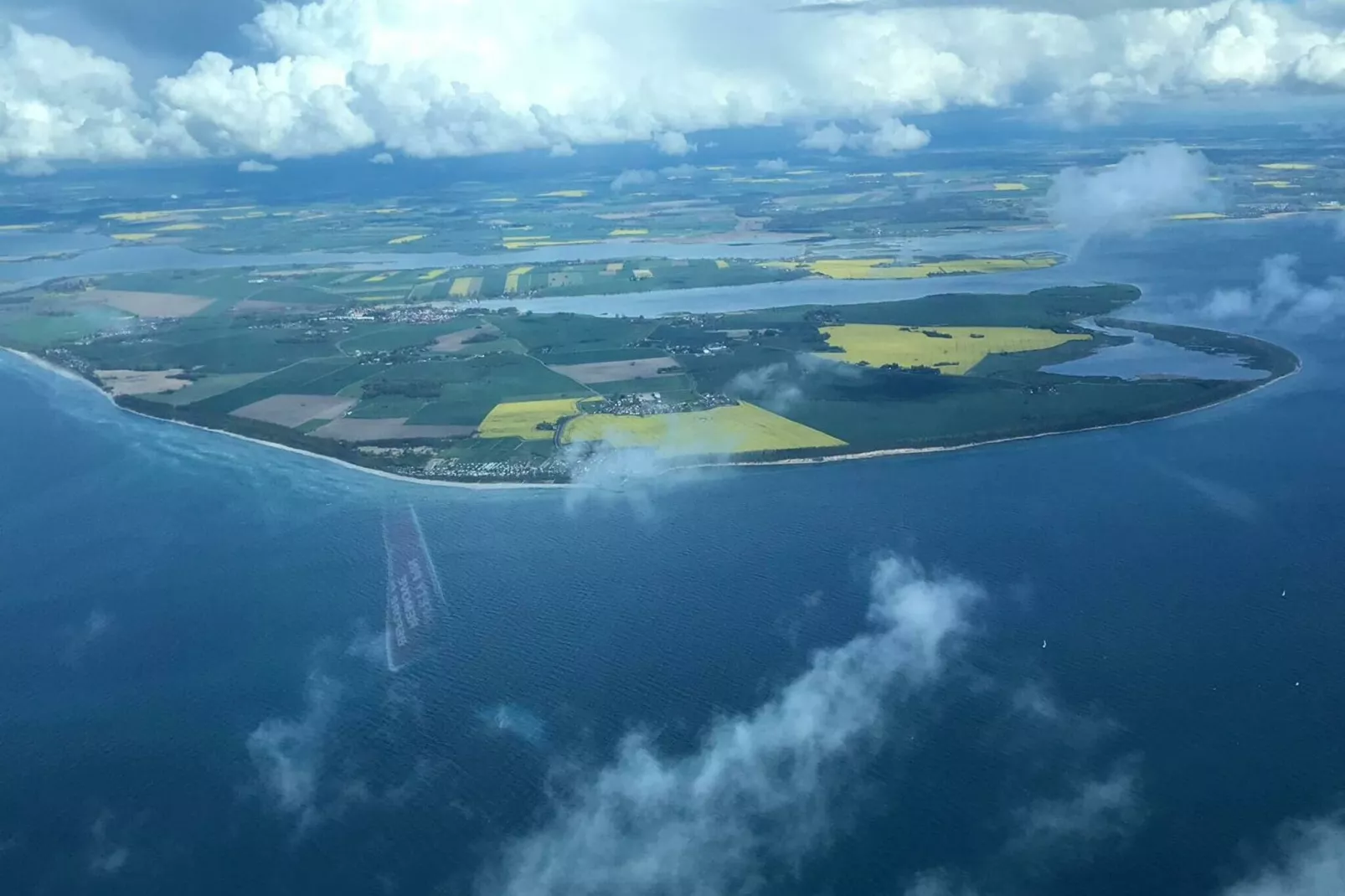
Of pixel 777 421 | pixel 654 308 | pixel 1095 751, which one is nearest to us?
pixel 1095 751

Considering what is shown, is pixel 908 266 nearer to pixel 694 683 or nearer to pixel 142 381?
pixel 142 381

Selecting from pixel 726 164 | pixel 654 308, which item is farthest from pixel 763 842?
pixel 726 164

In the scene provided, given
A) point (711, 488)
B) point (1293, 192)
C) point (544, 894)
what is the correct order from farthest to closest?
point (1293, 192), point (711, 488), point (544, 894)

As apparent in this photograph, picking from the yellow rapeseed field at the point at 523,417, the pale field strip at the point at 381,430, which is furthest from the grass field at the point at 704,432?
the pale field strip at the point at 381,430

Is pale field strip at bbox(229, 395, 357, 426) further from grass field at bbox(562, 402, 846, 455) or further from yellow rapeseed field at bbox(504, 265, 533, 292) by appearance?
yellow rapeseed field at bbox(504, 265, 533, 292)

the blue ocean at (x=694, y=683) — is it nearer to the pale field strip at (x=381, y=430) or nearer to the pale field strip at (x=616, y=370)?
the pale field strip at (x=381, y=430)

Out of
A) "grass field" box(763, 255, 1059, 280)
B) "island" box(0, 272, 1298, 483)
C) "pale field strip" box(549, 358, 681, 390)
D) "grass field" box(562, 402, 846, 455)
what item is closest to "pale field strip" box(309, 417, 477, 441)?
"island" box(0, 272, 1298, 483)

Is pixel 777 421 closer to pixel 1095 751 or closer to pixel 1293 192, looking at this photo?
pixel 1095 751
